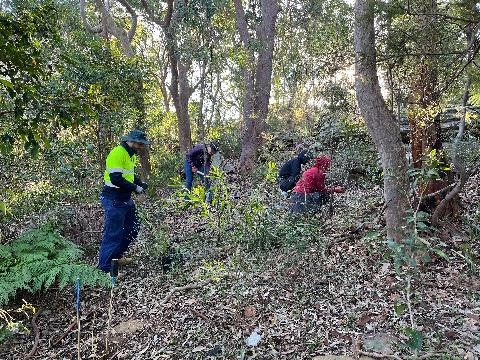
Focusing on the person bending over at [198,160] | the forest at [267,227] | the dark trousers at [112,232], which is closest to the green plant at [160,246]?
the forest at [267,227]

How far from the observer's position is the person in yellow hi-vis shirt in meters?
5.63

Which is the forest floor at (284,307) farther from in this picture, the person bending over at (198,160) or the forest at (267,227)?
the person bending over at (198,160)

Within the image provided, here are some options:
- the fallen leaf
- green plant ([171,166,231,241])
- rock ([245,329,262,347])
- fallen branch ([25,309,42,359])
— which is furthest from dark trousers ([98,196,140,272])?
rock ([245,329,262,347])

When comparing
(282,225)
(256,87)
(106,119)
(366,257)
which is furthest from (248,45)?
(366,257)

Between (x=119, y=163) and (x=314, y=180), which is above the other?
(x=119, y=163)

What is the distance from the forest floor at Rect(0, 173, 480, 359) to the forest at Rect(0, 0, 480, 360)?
0.02 m

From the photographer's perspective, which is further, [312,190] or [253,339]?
[312,190]

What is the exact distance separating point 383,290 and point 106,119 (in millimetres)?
5591

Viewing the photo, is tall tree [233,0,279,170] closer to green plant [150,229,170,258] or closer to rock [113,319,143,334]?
green plant [150,229,170,258]

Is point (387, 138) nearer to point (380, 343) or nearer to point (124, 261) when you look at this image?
point (380, 343)

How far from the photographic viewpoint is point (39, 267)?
493 centimetres

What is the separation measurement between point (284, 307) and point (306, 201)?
7.88 ft

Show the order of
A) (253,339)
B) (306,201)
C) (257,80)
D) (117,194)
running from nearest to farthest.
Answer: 1. (253,339)
2. (117,194)
3. (306,201)
4. (257,80)

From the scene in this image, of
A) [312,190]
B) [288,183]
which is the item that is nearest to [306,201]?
[312,190]
